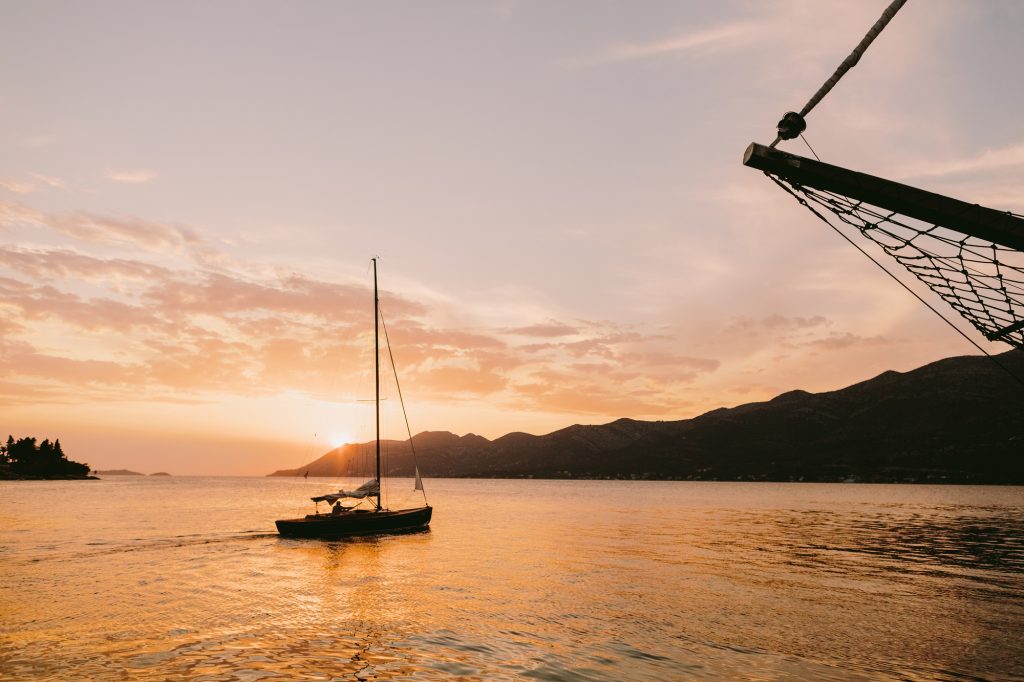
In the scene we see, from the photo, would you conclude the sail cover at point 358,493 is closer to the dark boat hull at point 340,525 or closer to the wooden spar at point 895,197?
the dark boat hull at point 340,525

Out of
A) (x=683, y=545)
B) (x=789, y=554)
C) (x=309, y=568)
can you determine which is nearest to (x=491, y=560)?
(x=309, y=568)

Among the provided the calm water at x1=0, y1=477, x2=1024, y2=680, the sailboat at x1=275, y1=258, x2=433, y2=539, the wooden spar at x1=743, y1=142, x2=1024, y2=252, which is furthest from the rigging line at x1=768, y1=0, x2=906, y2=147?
the sailboat at x1=275, y1=258, x2=433, y2=539

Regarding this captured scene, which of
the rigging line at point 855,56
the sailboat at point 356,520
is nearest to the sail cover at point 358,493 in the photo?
the sailboat at point 356,520

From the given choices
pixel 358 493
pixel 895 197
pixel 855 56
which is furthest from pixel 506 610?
pixel 358 493

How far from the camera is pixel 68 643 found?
20703 millimetres

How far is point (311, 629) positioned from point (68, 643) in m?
7.85

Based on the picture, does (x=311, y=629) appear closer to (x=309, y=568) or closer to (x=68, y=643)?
(x=68, y=643)

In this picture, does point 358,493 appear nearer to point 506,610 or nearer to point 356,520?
point 356,520

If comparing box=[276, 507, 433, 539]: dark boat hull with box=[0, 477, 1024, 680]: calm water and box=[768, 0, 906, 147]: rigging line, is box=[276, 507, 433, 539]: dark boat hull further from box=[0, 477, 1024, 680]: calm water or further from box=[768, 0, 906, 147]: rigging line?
box=[768, 0, 906, 147]: rigging line

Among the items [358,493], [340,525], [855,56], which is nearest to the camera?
[855,56]

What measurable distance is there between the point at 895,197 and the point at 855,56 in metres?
4.07

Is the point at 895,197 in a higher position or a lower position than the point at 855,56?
lower

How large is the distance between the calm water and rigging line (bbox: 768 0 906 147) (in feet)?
50.4

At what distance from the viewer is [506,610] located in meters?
26.8
